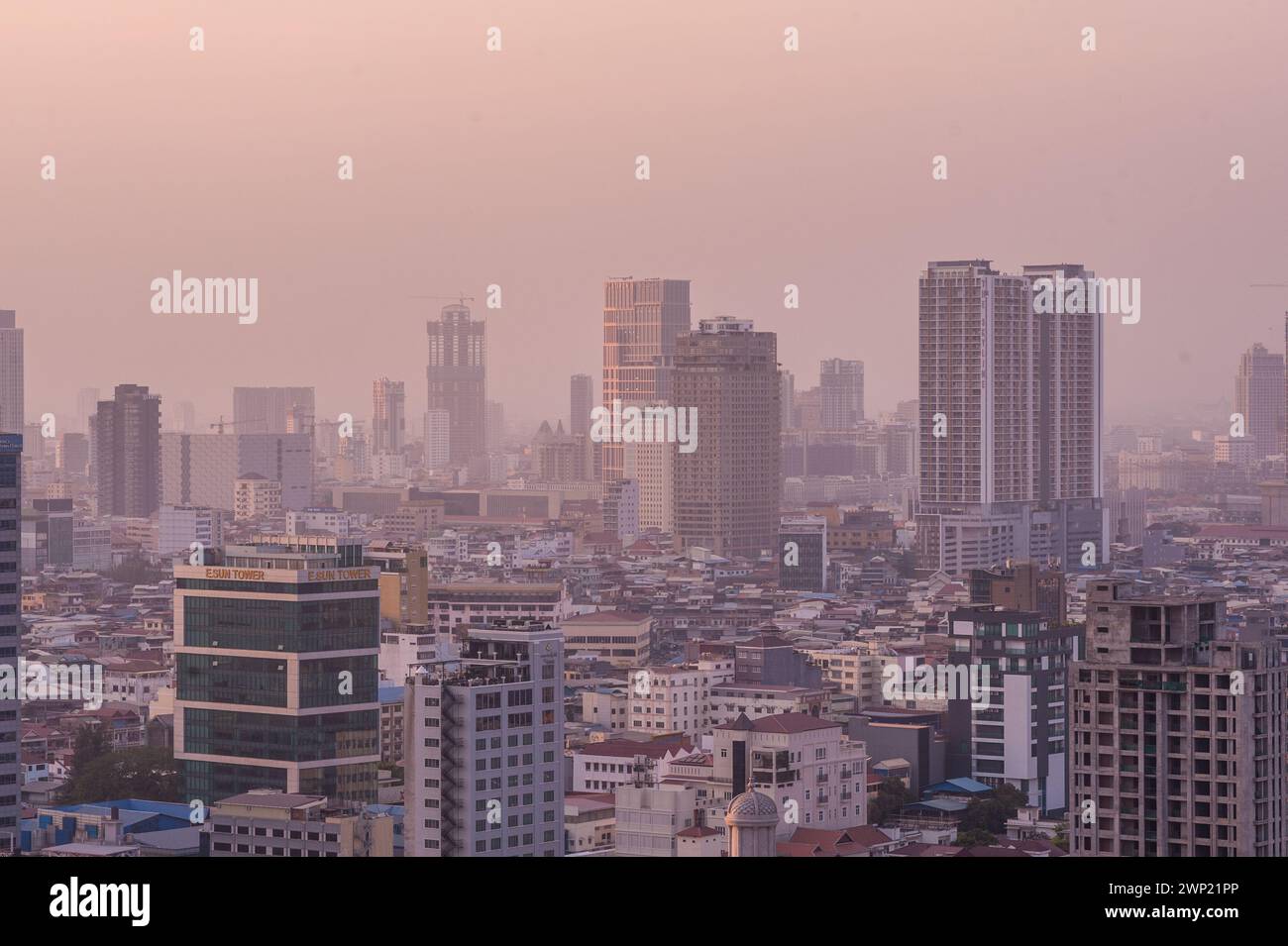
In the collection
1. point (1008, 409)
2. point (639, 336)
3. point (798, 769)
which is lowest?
point (798, 769)

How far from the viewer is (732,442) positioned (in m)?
56.9

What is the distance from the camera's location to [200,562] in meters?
22.0

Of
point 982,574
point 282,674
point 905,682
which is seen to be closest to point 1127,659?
point 282,674

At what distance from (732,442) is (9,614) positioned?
38193 mm

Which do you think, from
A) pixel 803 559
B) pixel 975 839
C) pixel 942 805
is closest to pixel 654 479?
pixel 803 559

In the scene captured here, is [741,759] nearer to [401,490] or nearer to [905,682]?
[905,682]

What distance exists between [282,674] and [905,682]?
11491mm

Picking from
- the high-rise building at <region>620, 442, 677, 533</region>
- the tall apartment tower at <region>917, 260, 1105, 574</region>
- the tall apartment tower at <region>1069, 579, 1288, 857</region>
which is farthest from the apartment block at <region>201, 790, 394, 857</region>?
the high-rise building at <region>620, 442, 677, 533</region>

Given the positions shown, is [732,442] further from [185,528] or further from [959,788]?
[959,788]

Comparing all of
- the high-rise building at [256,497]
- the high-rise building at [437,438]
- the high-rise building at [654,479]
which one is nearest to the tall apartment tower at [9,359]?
the high-rise building at [256,497]

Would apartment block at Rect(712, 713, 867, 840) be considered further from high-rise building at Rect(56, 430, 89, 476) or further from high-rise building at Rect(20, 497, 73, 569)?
high-rise building at Rect(56, 430, 89, 476)

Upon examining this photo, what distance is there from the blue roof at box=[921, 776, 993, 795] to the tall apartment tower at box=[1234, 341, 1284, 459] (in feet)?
90.9

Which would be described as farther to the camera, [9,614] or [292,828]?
[9,614]

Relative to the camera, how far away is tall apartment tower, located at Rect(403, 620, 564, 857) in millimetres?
16641
